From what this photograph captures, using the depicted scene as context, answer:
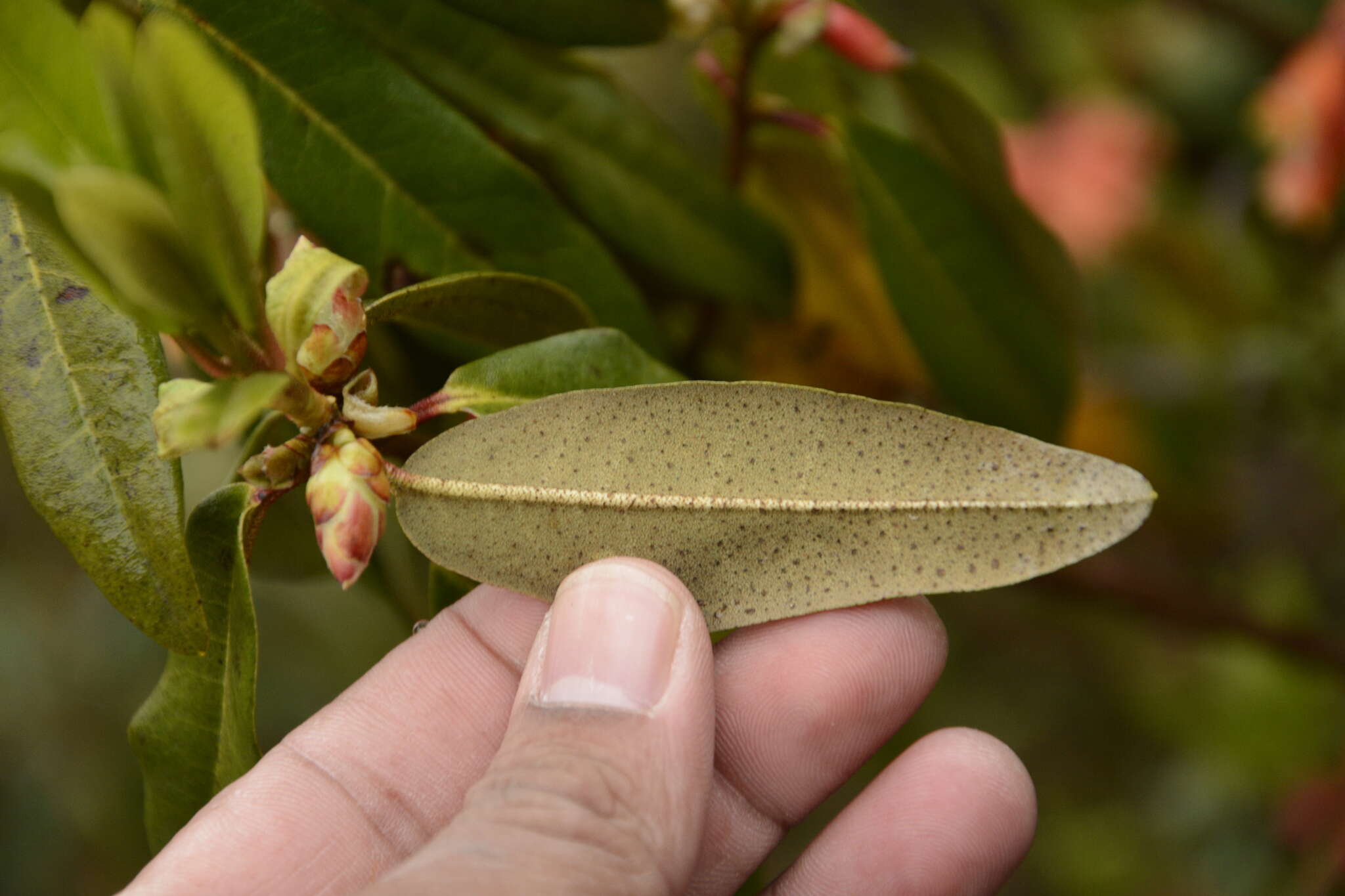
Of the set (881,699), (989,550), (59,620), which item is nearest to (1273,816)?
(881,699)

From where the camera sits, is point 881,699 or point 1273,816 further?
point 1273,816

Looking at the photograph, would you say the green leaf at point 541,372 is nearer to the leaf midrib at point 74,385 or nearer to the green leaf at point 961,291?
the leaf midrib at point 74,385

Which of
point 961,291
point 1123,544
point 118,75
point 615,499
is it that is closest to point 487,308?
point 615,499

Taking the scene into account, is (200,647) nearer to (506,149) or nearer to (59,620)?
(506,149)

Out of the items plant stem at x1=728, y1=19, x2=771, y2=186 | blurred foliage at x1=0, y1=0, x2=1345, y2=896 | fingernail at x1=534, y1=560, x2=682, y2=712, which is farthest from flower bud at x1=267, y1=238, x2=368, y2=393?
blurred foliage at x1=0, y1=0, x2=1345, y2=896

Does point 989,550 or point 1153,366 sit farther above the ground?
point 989,550

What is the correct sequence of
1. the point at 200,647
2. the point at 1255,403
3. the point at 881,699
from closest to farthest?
the point at 200,647 < the point at 881,699 < the point at 1255,403
